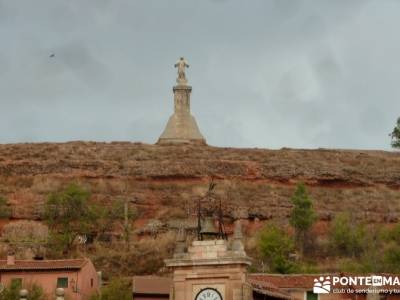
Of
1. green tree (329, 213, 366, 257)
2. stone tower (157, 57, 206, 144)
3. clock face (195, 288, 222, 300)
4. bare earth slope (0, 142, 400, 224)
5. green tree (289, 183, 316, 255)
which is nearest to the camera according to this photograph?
clock face (195, 288, 222, 300)

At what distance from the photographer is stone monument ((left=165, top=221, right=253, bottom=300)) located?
48406 mm

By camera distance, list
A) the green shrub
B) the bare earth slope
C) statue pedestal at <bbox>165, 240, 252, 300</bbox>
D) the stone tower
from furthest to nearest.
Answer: the stone tower → the bare earth slope → the green shrub → statue pedestal at <bbox>165, 240, 252, 300</bbox>

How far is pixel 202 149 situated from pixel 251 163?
5518mm

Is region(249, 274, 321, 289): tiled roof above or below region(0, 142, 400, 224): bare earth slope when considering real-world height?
below

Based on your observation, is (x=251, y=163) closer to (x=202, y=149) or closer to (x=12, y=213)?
(x=202, y=149)

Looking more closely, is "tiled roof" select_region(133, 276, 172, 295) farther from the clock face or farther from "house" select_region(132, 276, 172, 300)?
the clock face

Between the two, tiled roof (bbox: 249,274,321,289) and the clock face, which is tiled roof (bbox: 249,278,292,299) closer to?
tiled roof (bbox: 249,274,321,289)

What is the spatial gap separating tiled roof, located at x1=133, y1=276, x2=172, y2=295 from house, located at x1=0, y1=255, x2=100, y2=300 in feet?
11.2

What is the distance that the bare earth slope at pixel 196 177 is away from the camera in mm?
115062

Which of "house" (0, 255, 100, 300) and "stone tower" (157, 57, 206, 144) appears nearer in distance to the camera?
"house" (0, 255, 100, 300)

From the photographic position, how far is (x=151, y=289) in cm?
7244

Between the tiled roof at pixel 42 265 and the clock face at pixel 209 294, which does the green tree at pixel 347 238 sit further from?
the clock face at pixel 209 294

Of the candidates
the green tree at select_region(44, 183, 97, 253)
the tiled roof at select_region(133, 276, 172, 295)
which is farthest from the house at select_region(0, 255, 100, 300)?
the green tree at select_region(44, 183, 97, 253)

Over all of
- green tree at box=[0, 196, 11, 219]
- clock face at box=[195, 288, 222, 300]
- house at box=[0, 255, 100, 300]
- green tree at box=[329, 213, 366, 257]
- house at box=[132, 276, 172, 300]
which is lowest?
clock face at box=[195, 288, 222, 300]
